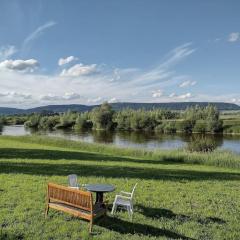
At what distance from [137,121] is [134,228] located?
98.4 metres

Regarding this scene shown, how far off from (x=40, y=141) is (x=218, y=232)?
4014 cm

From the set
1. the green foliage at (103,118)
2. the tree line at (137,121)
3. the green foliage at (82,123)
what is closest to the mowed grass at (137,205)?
the tree line at (137,121)

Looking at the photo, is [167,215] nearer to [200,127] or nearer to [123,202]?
[123,202]

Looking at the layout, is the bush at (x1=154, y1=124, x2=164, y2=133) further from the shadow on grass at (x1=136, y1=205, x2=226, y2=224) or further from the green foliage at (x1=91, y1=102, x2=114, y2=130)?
the shadow on grass at (x1=136, y1=205, x2=226, y2=224)

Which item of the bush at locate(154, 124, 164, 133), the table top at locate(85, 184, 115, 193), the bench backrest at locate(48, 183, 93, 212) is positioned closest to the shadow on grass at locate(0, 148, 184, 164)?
the table top at locate(85, 184, 115, 193)

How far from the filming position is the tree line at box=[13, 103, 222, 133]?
97125mm

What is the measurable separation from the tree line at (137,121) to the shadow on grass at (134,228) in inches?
3440

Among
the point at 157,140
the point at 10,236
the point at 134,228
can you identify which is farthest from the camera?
the point at 157,140

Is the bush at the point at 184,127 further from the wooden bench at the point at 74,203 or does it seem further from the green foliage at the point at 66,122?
the wooden bench at the point at 74,203

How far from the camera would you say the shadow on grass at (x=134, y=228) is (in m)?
8.92

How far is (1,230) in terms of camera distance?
875 centimetres

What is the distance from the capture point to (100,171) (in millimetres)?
19516

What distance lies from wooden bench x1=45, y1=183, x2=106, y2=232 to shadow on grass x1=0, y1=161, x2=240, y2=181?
789 centimetres

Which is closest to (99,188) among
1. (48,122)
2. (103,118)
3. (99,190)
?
(99,190)
